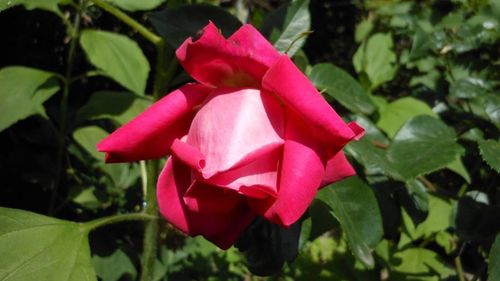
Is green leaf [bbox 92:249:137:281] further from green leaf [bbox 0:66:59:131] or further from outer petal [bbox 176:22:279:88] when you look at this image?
outer petal [bbox 176:22:279:88]

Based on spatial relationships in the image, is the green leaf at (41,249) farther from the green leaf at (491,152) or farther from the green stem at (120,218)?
the green leaf at (491,152)

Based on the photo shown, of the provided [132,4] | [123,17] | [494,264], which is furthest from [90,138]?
[494,264]

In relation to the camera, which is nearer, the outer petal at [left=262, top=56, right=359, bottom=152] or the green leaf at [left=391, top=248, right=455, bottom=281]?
the outer petal at [left=262, top=56, right=359, bottom=152]

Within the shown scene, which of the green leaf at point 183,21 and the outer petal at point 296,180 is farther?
the green leaf at point 183,21

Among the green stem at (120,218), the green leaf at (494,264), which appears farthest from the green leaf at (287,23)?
the green leaf at (494,264)

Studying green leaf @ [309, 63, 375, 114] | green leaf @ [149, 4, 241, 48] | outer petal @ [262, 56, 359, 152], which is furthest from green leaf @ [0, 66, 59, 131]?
outer petal @ [262, 56, 359, 152]

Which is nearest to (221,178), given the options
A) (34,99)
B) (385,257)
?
(34,99)
